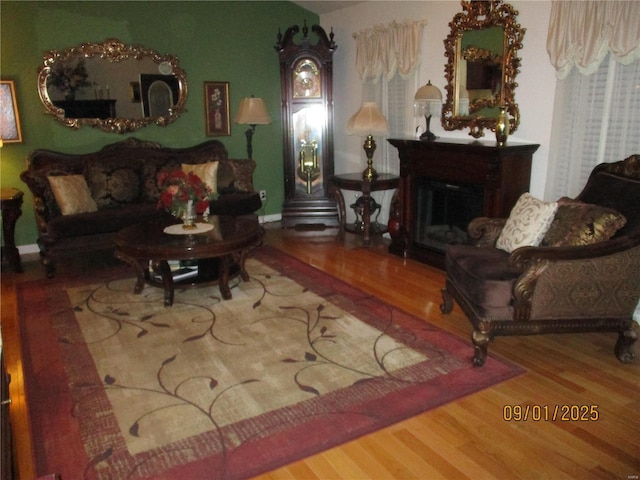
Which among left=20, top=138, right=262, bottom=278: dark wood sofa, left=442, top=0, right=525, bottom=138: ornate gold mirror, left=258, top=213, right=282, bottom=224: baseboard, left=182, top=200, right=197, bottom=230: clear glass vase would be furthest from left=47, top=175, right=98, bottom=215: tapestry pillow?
left=442, top=0, right=525, bottom=138: ornate gold mirror

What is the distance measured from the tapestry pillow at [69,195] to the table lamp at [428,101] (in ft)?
10.6

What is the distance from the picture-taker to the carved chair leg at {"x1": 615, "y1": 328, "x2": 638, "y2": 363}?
2.81 meters

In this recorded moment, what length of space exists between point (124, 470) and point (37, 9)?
467cm

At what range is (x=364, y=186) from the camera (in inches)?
197

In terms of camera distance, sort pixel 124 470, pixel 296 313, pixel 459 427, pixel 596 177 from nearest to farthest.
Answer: pixel 124 470 → pixel 459 427 → pixel 596 177 → pixel 296 313

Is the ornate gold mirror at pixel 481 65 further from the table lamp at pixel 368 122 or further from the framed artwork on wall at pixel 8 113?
the framed artwork on wall at pixel 8 113

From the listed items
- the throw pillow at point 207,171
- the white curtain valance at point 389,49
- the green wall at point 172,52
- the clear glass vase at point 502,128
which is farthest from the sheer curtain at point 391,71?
the throw pillow at point 207,171

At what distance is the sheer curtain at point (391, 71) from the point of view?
5004 millimetres

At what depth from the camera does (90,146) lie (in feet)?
17.5

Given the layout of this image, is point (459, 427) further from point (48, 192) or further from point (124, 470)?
point (48, 192)

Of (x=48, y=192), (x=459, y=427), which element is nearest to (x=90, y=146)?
(x=48, y=192)

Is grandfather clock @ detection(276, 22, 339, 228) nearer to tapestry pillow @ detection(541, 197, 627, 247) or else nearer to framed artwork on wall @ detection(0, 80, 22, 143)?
framed artwork on wall @ detection(0, 80, 22, 143)

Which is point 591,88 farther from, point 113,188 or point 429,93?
point 113,188

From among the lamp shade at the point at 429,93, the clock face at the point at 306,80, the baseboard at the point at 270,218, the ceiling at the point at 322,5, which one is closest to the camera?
the lamp shade at the point at 429,93
